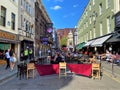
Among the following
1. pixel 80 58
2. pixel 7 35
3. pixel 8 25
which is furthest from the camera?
pixel 80 58

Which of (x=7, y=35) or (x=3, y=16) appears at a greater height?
(x=3, y=16)

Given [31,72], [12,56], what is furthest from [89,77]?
[12,56]

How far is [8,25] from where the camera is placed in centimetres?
2552

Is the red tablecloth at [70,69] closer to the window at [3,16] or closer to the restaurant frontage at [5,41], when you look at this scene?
the restaurant frontage at [5,41]

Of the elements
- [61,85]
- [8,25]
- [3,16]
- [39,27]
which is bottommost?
[61,85]

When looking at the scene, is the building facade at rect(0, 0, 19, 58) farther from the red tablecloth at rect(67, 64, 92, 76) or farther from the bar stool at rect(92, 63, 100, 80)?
the bar stool at rect(92, 63, 100, 80)

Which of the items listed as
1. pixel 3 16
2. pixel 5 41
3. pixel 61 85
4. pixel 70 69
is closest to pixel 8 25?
pixel 3 16

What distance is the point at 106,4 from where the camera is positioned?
111 feet

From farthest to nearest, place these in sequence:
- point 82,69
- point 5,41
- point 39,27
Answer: point 39,27
point 5,41
point 82,69

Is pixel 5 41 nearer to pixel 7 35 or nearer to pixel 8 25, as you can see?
pixel 7 35

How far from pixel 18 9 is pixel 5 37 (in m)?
7.46

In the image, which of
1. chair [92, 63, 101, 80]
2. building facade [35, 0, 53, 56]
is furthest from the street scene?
building facade [35, 0, 53, 56]

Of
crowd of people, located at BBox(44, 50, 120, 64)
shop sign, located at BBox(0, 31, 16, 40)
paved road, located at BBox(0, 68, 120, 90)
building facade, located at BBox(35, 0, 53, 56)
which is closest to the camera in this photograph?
paved road, located at BBox(0, 68, 120, 90)

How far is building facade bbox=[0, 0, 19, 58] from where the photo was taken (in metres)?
23.3
